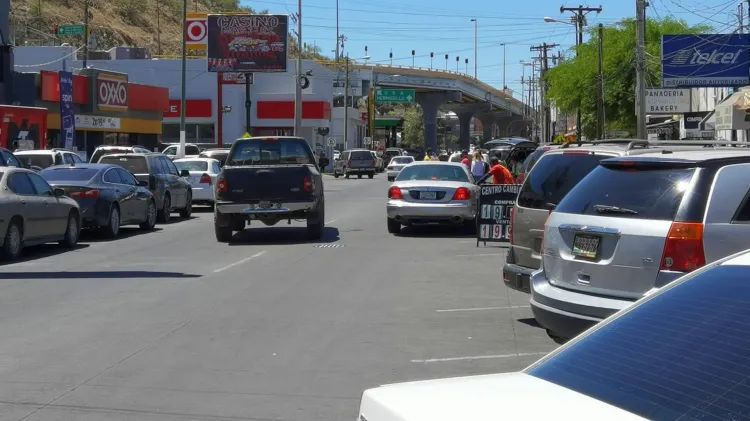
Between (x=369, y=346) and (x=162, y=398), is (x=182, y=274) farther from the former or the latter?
(x=162, y=398)

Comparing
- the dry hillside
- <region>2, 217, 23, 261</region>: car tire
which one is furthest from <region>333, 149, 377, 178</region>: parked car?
<region>2, 217, 23, 261</region>: car tire

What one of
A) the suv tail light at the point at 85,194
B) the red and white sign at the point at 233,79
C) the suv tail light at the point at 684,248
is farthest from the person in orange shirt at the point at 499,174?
the red and white sign at the point at 233,79

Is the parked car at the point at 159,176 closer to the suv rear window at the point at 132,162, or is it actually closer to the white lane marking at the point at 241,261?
the suv rear window at the point at 132,162

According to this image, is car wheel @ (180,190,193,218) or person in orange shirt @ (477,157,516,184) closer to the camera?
person in orange shirt @ (477,157,516,184)

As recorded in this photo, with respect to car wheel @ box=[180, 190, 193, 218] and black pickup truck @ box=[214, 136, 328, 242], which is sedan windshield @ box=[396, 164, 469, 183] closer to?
black pickup truck @ box=[214, 136, 328, 242]

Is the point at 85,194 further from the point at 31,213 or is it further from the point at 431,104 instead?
the point at 431,104

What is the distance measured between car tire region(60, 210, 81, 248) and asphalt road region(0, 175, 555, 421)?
60 cm

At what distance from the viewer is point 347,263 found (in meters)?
16.4

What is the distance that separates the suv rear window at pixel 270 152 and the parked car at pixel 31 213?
342 cm

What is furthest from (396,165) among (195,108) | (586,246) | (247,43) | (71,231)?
(586,246)

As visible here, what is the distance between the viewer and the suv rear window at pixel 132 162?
82.8 feet

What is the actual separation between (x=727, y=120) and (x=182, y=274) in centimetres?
2089

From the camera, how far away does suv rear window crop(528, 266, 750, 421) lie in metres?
3.09

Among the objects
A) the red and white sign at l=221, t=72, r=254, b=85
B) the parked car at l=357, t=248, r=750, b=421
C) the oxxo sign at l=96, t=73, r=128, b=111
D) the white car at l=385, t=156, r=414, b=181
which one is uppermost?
the red and white sign at l=221, t=72, r=254, b=85
